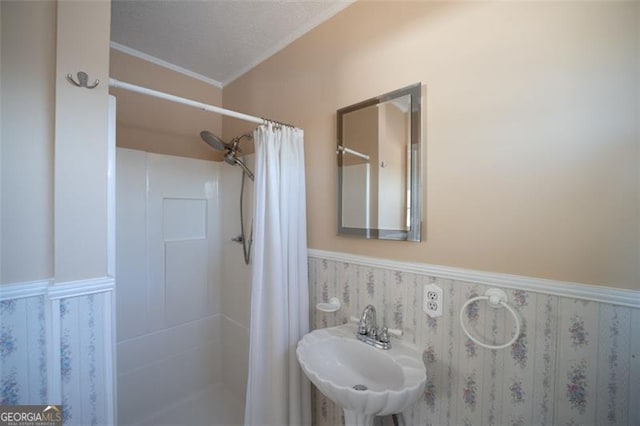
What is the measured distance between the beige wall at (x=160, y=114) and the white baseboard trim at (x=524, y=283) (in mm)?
1748

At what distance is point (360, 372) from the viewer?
3.85ft

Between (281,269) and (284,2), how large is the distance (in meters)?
1.44

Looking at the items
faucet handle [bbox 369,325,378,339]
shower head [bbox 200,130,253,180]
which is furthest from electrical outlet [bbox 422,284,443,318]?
shower head [bbox 200,130,253,180]

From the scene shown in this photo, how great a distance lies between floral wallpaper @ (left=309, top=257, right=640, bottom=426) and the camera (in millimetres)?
786

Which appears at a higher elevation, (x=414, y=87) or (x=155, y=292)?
(x=414, y=87)

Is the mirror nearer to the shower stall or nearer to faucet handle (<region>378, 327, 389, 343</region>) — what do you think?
faucet handle (<region>378, 327, 389, 343</region>)

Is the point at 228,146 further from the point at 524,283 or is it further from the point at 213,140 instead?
the point at 524,283

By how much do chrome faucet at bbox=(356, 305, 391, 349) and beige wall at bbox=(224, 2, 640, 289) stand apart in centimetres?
28

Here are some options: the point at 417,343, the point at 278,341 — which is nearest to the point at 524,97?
the point at 417,343

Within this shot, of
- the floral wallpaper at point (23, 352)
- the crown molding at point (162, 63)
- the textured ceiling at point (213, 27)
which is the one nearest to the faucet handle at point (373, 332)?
the floral wallpaper at point (23, 352)

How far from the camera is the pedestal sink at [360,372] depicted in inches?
34.7

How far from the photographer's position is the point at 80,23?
0.96 m

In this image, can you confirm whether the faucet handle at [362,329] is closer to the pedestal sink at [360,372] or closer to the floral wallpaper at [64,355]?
the pedestal sink at [360,372]

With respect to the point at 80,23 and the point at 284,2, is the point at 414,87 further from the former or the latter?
the point at 80,23
